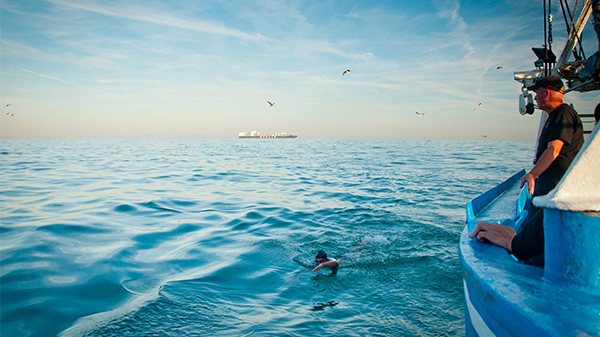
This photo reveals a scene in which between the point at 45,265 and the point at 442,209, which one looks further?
the point at 442,209

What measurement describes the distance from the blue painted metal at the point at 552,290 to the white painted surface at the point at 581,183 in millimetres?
72

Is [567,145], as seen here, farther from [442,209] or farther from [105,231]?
[105,231]

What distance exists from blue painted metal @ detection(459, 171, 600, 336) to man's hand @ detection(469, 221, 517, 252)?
0.34 metres

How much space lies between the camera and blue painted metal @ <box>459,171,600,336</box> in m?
1.31

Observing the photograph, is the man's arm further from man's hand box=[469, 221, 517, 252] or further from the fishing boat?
the fishing boat

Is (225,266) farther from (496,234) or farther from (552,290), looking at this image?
(552,290)

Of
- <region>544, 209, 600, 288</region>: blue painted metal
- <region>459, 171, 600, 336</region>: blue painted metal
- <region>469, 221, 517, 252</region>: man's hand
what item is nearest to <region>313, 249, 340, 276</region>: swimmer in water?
<region>469, 221, 517, 252</region>: man's hand

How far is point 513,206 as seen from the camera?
4363mm

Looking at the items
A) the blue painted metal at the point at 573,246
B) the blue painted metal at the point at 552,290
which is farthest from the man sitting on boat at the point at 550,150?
the blue painted metal at the point at 573,246

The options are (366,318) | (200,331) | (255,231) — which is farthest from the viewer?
(255,231)

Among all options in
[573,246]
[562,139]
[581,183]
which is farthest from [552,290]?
[562,139]

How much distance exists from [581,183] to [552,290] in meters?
0.57

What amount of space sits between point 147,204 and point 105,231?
8.92 feet

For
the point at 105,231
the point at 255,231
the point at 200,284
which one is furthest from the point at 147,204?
the point at 200,284
